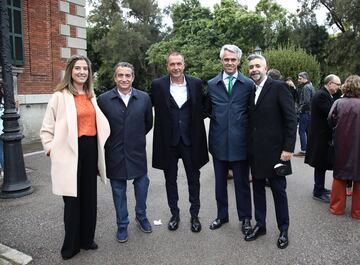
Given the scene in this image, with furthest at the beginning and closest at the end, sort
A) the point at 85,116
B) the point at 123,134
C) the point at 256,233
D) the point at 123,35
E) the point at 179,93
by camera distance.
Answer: the point at 123,35 < the point at 179,93 < the point at 256,233 < the point at 123,134 < the point at 85,116

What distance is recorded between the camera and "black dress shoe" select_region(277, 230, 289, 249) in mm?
3768

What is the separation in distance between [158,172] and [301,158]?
3625 millimetres

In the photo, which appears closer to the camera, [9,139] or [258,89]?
[258,89]

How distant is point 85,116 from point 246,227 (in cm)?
224

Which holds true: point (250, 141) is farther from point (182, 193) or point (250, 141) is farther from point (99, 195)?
point (99, 195)

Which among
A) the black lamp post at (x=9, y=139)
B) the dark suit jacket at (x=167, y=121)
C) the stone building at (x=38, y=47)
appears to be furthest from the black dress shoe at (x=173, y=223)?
the stone building at (x=38, y=47)

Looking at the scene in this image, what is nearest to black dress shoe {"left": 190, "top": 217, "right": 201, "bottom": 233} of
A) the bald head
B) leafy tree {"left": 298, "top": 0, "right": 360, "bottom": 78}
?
the bald head

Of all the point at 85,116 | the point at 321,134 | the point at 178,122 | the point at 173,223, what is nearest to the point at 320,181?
the point at 321,134

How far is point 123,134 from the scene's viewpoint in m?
3.92

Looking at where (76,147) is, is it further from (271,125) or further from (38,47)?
(38,47)

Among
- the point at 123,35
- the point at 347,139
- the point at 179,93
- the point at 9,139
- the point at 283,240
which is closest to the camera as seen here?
the point at 283,240

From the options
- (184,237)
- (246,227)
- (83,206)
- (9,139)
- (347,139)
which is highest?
(347,139)

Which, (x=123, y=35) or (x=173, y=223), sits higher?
(x=123, y=35)

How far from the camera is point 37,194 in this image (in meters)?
5.79
